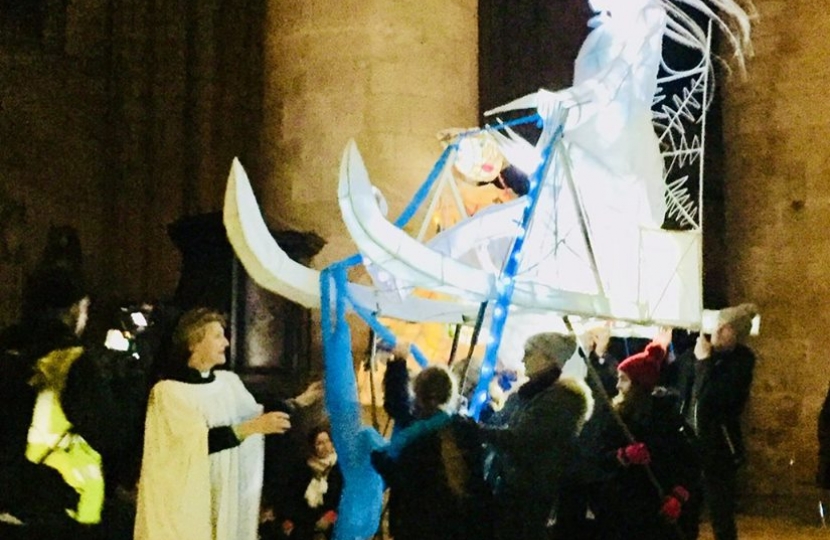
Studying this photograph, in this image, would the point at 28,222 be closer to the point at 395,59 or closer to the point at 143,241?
the point at 143,241

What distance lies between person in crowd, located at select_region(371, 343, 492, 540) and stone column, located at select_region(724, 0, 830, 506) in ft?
18.1

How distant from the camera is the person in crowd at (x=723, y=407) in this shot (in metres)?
4.77

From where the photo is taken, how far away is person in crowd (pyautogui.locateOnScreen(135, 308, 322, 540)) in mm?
3738

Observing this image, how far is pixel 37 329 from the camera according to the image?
387 cm

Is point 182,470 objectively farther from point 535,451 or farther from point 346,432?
point 535,451

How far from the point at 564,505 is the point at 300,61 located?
4644mm

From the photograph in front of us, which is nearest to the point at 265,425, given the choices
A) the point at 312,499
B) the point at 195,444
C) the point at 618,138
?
the point at 195,444

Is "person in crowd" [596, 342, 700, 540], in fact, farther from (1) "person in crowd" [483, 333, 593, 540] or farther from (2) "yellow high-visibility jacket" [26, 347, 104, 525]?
(2) "yellow high-visibility jacket" [26, 347, 104, 525]

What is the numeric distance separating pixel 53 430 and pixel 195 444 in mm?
561

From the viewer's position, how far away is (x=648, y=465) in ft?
13.4

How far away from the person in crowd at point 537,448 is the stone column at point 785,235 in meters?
5.19

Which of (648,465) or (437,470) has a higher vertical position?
(437,470)

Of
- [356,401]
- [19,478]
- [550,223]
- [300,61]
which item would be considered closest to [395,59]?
[300,61]

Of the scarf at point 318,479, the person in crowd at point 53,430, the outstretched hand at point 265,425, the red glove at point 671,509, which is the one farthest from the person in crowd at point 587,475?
the person in crowd at point 53,430
